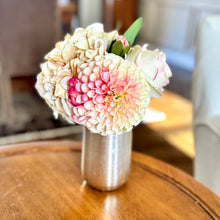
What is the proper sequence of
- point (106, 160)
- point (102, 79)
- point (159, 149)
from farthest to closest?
point (159, 149)
point (106, 160)
point (102, 79)

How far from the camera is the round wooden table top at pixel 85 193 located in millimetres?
593

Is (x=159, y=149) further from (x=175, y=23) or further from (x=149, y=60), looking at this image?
(x=175, y=23)

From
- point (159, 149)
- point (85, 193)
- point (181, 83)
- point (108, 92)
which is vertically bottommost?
point (181, 83)

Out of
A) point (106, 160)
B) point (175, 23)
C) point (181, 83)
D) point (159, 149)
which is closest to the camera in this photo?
point (106, 160)

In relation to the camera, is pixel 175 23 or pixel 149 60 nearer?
pixel 149 60

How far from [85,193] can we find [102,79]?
0.27 metres

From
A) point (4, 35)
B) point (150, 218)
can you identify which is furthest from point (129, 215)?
point (4, 35)

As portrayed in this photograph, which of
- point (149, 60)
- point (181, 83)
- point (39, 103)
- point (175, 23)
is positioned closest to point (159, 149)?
point (39, 103)

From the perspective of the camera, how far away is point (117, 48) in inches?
21.7

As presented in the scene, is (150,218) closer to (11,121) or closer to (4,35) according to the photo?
(11,121)

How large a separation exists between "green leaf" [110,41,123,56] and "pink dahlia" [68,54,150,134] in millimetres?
28

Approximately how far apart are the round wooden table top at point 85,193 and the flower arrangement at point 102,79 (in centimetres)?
17

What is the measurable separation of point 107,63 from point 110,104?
71 millimetres

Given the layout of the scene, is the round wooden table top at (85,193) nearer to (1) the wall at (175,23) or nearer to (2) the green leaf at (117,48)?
(2) the green leaf at (117,48)
